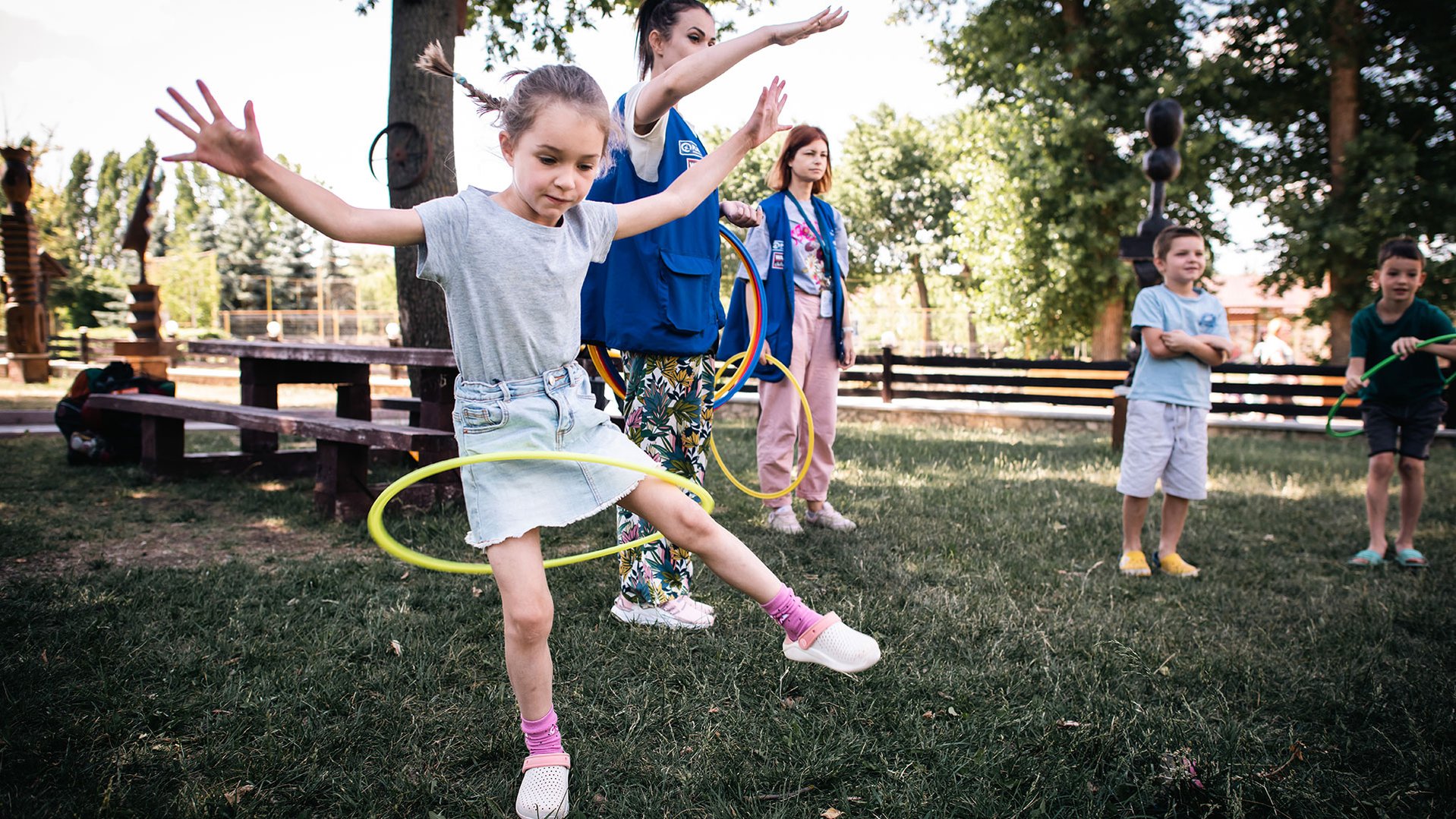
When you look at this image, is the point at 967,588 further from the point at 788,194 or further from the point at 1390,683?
the point at 788,194

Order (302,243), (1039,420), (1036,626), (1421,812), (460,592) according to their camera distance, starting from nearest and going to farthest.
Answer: (1421,812) → (1036,626) → (460,592) → (1039,420) → (302,243)

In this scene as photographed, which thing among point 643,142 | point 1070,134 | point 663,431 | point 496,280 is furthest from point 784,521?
point 1070,134

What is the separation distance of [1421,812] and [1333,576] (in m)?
2.59

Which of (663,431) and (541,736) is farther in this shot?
(663,431)

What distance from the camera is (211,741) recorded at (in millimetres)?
2330

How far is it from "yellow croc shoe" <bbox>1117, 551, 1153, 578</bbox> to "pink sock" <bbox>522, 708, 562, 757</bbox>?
3.12 meters

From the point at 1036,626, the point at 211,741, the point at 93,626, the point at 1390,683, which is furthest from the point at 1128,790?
the point at 93,626

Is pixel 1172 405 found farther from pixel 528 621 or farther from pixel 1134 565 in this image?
Result: pixel 528 621

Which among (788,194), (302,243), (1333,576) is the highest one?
(302,243)

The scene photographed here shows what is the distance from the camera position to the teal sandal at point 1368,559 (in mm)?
4605

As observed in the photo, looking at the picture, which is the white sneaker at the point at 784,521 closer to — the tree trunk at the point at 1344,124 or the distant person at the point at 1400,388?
the distant person at the point at 1400,388

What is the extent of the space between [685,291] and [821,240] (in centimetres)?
204

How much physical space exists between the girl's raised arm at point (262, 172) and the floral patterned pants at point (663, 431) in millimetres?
1315

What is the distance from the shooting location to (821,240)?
4.86 metres
